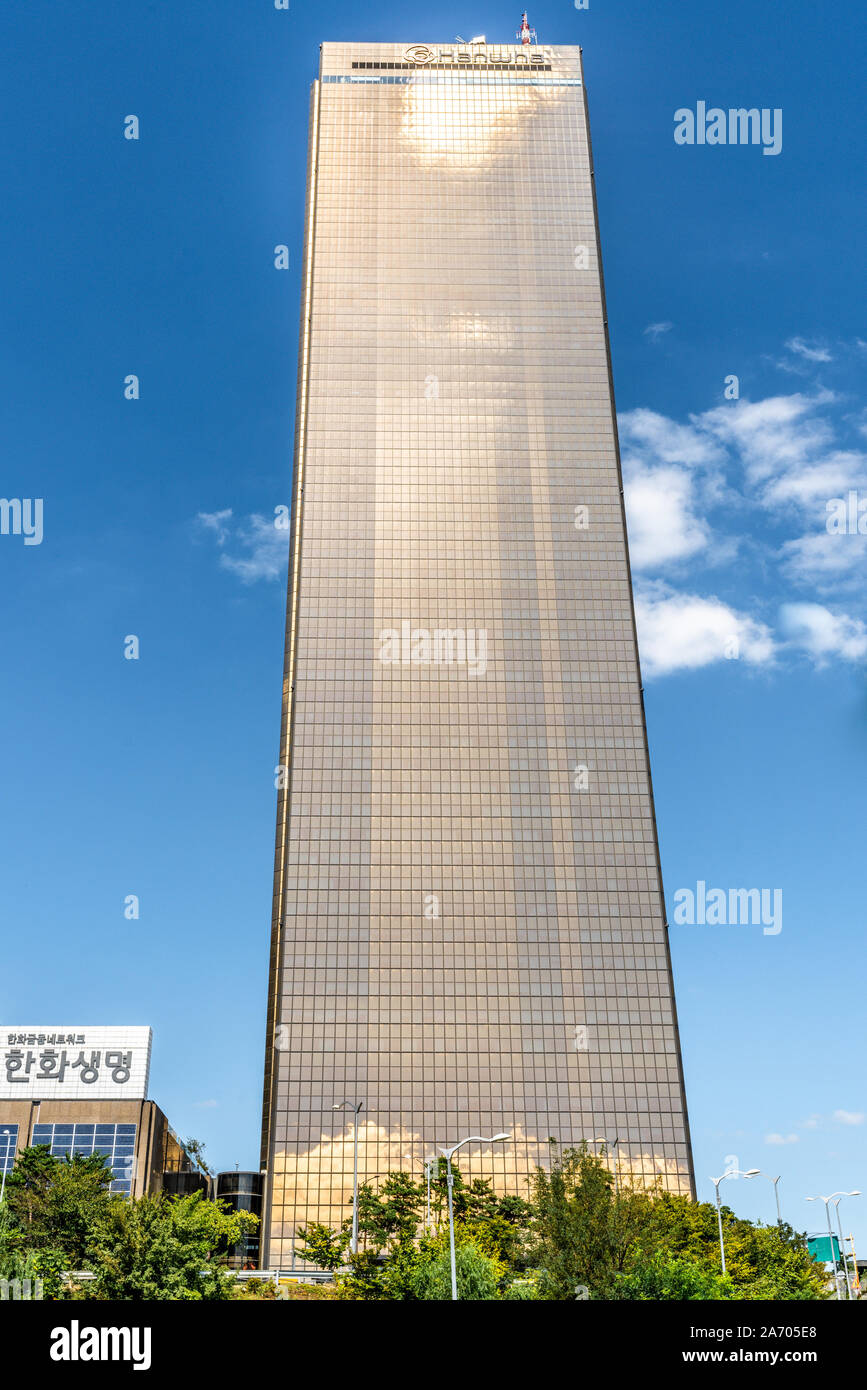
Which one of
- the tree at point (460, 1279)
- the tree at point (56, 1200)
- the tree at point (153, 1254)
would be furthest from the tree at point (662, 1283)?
the tree at point (56, 1200)

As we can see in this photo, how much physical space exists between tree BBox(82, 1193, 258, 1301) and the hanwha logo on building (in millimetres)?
178253

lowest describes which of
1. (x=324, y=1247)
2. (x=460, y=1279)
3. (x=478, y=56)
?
(x=460, y=1279)

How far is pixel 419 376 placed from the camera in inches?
6393

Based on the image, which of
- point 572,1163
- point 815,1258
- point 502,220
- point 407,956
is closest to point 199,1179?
point 407,956

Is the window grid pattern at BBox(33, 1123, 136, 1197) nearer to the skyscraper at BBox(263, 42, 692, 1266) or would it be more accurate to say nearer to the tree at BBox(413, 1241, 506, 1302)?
the skyscraper at BBox(263, 42, 692, 1266)

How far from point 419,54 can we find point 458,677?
105923 mm

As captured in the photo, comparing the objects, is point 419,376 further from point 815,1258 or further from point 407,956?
point 815,1258

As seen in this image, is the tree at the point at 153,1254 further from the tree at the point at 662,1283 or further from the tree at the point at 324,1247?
the tree at the point at 324,1247

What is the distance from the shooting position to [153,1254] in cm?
5331

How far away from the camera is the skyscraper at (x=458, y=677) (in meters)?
128

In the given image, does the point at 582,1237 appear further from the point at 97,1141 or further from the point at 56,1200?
the point at 97,1141

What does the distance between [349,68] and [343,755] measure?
371ft

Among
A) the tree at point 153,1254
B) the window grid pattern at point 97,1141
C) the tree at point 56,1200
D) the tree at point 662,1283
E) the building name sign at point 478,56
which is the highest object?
the building name sign at point 478,56

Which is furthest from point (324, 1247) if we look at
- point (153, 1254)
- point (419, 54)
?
point (419, 54)
